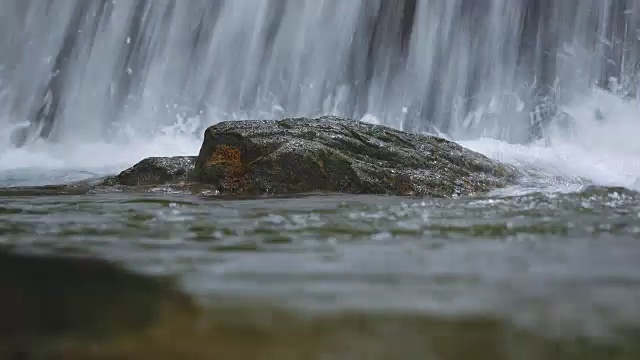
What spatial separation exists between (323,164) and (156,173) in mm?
2406

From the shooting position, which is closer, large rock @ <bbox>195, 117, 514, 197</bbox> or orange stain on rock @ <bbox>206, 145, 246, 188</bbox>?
large rock @ <bbox>195, 117, 514, 197</bbox>

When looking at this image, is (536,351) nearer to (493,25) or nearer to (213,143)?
(213,143)

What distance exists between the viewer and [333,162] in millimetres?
6652

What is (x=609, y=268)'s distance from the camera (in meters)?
2.13

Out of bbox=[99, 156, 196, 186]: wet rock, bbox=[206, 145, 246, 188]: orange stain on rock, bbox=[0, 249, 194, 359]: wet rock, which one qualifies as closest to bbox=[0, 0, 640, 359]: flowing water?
bbox=[206, 145, 246, 188]: orange stain on rock

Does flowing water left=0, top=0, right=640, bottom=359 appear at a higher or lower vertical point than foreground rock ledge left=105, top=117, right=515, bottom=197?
higher

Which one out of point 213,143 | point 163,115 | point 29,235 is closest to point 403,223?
point 29,235

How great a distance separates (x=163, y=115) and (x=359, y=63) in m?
5.88

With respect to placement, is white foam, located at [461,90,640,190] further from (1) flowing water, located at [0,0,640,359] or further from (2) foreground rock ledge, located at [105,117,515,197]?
(2) foreground rock ledge, located at [105,117,515,197]

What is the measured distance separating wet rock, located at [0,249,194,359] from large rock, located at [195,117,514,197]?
431 cm

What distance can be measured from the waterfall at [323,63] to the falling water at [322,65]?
4 centimetres

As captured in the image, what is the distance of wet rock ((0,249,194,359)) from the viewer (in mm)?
1433

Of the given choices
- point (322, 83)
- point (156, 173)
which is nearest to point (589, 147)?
point (322, 83)

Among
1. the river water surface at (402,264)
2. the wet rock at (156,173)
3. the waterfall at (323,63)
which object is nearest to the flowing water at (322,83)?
the waterfall at (323,63)
